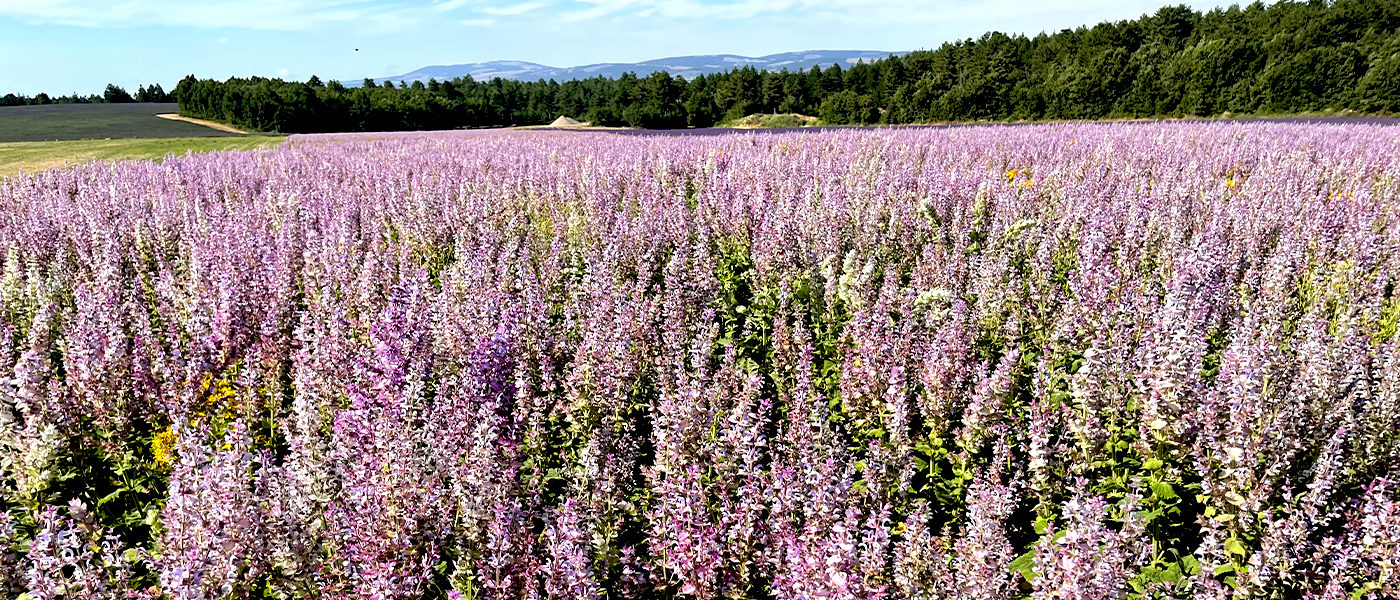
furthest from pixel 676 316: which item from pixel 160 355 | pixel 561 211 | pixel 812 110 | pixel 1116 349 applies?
pixel 812 110

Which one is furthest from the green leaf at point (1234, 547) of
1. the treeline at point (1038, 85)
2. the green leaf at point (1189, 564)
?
the treeline at point (1038, 85)

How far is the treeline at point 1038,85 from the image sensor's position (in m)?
37.5

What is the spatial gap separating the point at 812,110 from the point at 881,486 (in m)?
57.7

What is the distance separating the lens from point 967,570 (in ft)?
7.59

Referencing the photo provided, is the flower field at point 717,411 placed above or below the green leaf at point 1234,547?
above

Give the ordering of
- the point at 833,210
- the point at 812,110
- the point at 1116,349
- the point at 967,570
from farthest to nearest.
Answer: the point at 812,110 < the point at 833,210 < the point at 1116,349 < the point at 967,570

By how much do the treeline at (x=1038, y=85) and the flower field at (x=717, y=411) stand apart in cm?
3985

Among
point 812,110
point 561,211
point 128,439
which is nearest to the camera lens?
point 128,439

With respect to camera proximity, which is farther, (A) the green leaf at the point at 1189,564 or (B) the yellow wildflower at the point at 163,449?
(B) the yellow wildflower at the point at 163,449

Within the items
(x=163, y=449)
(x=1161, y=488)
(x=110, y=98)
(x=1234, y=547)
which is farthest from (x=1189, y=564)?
(x=110, y=98)

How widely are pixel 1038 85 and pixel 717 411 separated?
49.4 metres

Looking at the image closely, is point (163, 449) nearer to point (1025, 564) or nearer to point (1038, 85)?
point (1025, 564)

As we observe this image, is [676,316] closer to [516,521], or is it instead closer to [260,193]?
[516,521]

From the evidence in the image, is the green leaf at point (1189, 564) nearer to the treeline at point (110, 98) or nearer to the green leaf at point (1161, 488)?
the green leaf at point (1161, 488)
